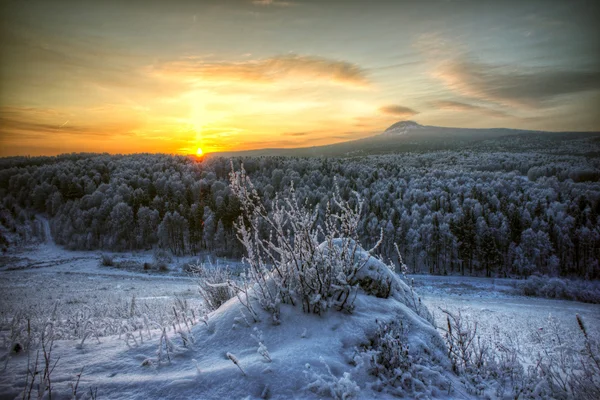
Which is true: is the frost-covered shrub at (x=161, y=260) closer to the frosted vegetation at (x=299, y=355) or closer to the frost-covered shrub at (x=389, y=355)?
the frosted vegetation at (x=299, y=355)

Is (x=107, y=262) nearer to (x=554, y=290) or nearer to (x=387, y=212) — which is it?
(x=387, y=212)

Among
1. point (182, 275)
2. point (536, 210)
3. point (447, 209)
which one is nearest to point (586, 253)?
point (536, 210)

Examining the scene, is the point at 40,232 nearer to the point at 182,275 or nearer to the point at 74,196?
the point at 74,196

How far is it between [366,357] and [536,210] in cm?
6931

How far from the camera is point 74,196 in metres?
78.9

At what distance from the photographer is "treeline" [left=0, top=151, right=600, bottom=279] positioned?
52469 mm

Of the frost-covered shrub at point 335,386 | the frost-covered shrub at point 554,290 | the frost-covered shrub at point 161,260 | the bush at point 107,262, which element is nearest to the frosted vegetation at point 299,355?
the frost-covered shrub at point 335,386

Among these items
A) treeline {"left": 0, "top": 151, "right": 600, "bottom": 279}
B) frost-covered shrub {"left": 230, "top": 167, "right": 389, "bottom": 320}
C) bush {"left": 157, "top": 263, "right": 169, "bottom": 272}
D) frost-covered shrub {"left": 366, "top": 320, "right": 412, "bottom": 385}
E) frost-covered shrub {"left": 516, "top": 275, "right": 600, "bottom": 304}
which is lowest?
frost-covered shrub {"left": 516, "top": 275, "right": 600, "bottom": 304}

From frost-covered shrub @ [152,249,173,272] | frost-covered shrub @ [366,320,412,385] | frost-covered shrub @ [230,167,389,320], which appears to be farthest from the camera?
frost-covered shrub @ [152,249,173,272]

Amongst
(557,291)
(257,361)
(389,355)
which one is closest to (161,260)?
(257,361)

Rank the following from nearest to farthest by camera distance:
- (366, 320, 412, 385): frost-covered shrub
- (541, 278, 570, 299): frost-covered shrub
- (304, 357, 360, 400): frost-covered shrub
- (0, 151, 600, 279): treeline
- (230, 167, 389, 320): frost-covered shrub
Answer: (304, 357, 360, 400): frost-covered shrub < (366, 320, 412, 385): frost-covered shrub < (230, 167, 389, 320): frost-covered shrub < (541, 278, 570, 299): frost-covered shrub < (0, 151, 600, 279): treeline

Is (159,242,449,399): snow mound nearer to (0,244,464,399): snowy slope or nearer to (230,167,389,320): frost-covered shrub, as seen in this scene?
(0,244,464,399): snowy slope

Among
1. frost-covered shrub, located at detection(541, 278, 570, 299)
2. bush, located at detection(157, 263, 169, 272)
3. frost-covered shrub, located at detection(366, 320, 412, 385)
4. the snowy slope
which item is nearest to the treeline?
bush, located at detection(157, 263, 169, 272)

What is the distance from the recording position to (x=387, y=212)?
60.3 metres
